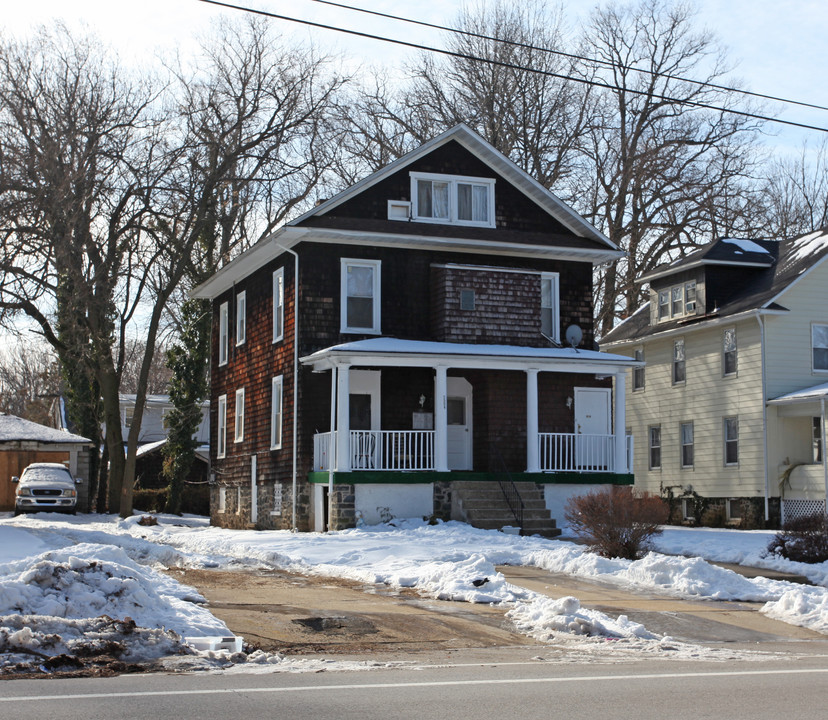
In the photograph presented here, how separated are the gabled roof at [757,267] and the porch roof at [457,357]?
22.4ft

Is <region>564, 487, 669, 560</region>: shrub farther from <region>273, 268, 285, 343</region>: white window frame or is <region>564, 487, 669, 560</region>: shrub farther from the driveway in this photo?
<region>273, 268, 285, 343</region>: white window frame

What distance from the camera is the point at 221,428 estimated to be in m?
34.0

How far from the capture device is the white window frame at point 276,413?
93.3 feet

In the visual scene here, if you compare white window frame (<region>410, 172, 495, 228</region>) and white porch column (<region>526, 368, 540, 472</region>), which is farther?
white window frame (<region>410, 172, 495, 228</region>)

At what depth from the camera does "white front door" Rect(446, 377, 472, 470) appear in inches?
1096

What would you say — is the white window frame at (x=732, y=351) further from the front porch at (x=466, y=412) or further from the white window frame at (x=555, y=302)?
the white window frame at (x=555, y=302)

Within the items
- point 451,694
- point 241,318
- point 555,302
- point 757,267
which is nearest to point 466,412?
point 555,302

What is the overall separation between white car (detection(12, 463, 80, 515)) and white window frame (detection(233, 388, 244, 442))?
27.6 ft

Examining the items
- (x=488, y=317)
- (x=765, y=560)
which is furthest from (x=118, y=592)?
(x=488, y=317)

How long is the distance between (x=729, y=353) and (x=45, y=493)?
22465 mm

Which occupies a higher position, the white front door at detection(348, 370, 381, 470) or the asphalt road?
the white front door at detection(348, 370, 381, 470)

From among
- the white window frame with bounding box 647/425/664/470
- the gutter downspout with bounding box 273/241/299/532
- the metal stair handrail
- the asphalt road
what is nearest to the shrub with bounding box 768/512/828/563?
the metal stair handrail

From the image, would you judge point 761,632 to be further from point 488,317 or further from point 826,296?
point 826,296

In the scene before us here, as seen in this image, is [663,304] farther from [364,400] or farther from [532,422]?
[364,400]
